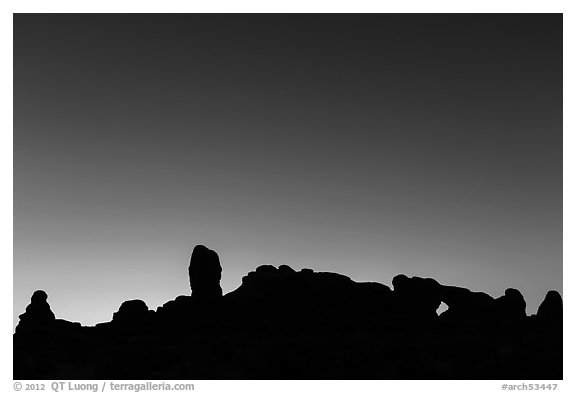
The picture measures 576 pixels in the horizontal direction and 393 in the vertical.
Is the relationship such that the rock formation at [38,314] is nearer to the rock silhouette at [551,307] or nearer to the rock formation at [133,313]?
the rock formation at [133,313]

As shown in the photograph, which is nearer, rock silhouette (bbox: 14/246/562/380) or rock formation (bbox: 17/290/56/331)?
rock silhouette (bbox: 14/246/562/380)

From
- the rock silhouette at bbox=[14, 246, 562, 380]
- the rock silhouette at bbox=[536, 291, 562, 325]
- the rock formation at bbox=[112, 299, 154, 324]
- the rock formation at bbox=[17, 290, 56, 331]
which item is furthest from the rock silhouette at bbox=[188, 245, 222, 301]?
the rock silhouette at bbox=[536, 291, 562, 325]

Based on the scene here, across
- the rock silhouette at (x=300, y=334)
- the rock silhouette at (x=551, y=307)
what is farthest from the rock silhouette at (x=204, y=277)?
the rock silhouette at (x=551, y=307)

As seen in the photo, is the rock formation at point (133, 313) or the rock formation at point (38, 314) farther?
the rock formation at point (133, 313)

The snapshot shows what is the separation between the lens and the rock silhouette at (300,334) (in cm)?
2580

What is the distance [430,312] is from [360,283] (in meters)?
9.15

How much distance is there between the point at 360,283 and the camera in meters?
64.9

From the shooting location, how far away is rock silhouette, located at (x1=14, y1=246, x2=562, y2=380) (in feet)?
84.6

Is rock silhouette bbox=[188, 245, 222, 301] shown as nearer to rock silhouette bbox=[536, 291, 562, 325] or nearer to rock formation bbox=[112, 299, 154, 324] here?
rock formation bbox=[112, 299, 154, 324]

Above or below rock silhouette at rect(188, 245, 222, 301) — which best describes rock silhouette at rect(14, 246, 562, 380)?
below
